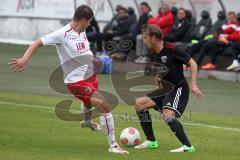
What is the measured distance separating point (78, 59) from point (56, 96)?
690cm

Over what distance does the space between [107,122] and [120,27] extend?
1838 cm

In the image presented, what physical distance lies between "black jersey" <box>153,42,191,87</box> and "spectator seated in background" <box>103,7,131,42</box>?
17.9 meters

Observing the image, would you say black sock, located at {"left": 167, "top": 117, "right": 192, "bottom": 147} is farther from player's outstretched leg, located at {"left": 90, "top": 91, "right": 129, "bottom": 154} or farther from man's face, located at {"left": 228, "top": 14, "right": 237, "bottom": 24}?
man's face, located at {"left": 228, "top": 14, "right": 237, "bottom": 24}

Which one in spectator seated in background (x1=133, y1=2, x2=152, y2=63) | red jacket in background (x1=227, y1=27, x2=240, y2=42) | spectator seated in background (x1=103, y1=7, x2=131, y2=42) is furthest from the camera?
spectator seated in background (x1=103, y1=7, x2=131, y2=42)

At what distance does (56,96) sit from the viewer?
1908 centimetres

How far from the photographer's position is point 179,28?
26.9 meters

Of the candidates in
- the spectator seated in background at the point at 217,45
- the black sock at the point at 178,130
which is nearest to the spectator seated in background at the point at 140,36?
the spectator seated in background at the point at 217,45

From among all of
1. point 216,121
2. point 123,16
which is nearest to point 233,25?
point 123,16

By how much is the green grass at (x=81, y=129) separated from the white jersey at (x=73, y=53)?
1013 millimetres

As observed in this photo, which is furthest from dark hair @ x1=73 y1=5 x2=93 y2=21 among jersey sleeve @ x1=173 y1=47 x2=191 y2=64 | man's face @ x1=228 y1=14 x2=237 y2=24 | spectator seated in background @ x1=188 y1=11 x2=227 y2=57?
spectator seated in background @ x1=188 y1=11 x2=227 y2=57

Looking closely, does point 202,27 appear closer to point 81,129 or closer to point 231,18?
point 231,18

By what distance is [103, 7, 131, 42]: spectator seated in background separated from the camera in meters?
29.4

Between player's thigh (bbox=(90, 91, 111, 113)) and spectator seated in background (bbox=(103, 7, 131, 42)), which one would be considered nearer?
player's thigh (bbox=(90, 91, 111, 113))

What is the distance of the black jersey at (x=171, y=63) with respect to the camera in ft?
37.4
